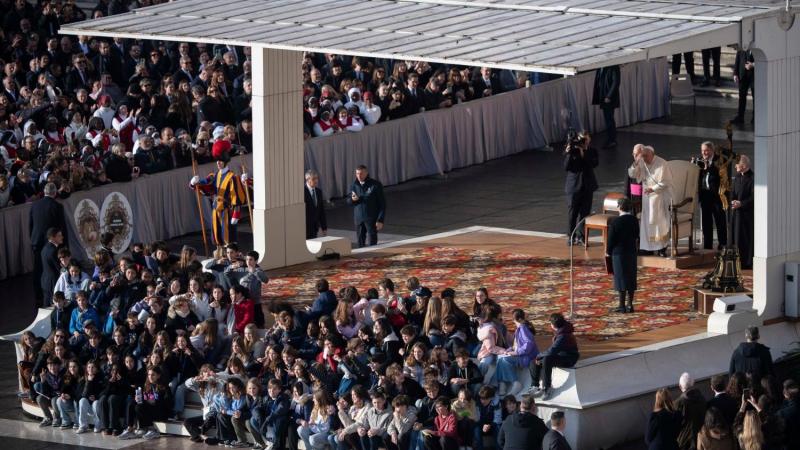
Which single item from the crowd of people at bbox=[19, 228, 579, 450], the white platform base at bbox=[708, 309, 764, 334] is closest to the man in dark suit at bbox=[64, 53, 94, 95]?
the crowd of people at bbox=[19, 228, 579, 450]

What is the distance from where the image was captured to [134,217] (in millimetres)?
29281

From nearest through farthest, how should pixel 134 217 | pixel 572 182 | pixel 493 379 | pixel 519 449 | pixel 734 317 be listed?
pixel 519 449 < pixel 493 379 < pixel 734 317 < pixel 572 182 < pixel 134 217

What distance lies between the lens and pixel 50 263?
25.7 meters

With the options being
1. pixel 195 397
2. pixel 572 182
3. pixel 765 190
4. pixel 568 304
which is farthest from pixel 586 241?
pixel 195 397

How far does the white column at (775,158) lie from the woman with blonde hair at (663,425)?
136 inches

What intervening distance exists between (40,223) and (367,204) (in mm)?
4457

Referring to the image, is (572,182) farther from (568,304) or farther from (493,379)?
(493,379)

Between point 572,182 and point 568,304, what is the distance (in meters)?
3.05

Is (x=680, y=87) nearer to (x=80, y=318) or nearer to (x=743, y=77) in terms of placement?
(x=743, y=77)

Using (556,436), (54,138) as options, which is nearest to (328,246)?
(54,138)

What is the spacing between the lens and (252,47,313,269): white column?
2580 centimetres

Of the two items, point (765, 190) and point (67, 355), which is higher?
point (765, 190)

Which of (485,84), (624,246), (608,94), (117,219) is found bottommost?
(624,246)

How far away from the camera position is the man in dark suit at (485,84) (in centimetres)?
3534
